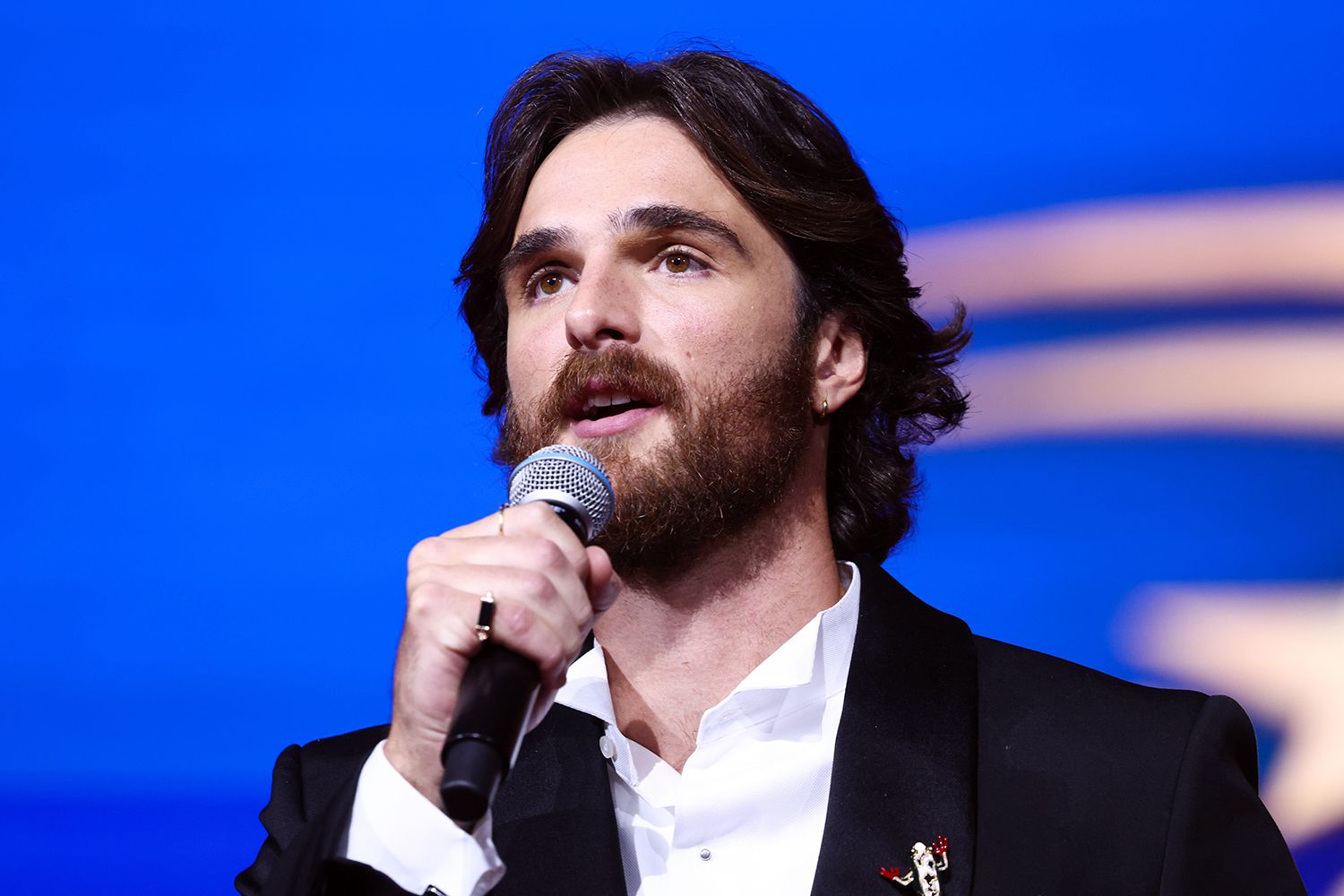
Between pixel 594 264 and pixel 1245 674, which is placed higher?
pixel 594 264

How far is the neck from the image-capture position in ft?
6.42

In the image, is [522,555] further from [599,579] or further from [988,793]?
[988,793]

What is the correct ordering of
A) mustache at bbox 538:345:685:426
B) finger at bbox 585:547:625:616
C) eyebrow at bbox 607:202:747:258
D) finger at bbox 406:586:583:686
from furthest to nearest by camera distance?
eyebrow at bbox 607:202:747:258 < mustache at bbox 538:345:685:426 < finger at bbox 585:547:625:616 < finger at bbox 406:586:583:686

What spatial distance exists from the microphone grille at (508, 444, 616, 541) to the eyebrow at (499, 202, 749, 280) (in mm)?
674

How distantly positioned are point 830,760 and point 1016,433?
3.00 feet

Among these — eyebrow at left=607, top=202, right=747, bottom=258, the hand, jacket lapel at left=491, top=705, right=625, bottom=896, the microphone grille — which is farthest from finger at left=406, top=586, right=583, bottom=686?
eyebrow at left=607, top=202, right=747, bottom=258

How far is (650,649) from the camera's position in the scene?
1999 millimetres

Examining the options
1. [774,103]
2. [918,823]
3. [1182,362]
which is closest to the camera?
[918,823]

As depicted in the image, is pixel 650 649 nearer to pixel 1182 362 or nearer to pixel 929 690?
pixel 929 690

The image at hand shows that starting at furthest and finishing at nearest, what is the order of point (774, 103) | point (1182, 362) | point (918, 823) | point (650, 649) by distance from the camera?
point (1182, 362) → point (774, 103) → point (650, 649) → point (918, 823)

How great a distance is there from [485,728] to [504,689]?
0.20 ft

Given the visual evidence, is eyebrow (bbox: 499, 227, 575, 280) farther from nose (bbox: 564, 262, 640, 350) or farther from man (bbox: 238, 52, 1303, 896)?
nose (bbox: 564, 262, 640, 350)

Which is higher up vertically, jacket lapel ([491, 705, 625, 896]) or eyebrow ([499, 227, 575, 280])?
eyebrow ([499, 227, 575, 280])

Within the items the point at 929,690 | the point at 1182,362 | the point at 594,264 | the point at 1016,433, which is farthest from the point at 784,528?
the point at 1182,362
